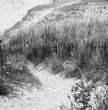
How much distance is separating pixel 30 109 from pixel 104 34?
4.61m

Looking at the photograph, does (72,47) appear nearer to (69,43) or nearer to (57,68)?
(69,43)

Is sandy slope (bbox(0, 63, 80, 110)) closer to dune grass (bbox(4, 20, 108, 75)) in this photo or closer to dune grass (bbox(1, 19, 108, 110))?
dune grass (bbox(1, 19, 108, 110))

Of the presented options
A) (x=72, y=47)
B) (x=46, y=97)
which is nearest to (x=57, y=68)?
(x=72, y=47)

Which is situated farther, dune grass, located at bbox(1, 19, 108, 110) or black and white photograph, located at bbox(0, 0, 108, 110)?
dune grass, located at bbox(1, 19, 108, 110)

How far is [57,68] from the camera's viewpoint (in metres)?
9.34

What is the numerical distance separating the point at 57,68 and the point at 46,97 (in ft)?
9.35

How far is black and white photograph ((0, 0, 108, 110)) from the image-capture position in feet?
18.4

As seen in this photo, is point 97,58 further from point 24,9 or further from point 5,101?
point 24,9

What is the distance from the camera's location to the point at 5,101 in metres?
5.85

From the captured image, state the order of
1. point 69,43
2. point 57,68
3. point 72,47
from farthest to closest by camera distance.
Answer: point 69,43, point 72,47, point 57,68

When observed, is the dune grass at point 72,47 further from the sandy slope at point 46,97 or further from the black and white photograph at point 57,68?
the sandy slope at point 46,97

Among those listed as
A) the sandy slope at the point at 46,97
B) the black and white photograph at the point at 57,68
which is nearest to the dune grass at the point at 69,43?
the black and white photograph at the point at 57,68

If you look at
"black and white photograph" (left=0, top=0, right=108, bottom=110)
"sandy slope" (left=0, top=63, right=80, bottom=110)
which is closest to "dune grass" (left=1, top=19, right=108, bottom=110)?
"black and white photograph" (left=0, top=0, right=108, bottom=110)

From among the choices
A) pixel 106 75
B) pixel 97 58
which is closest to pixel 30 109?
pixel 106 75
